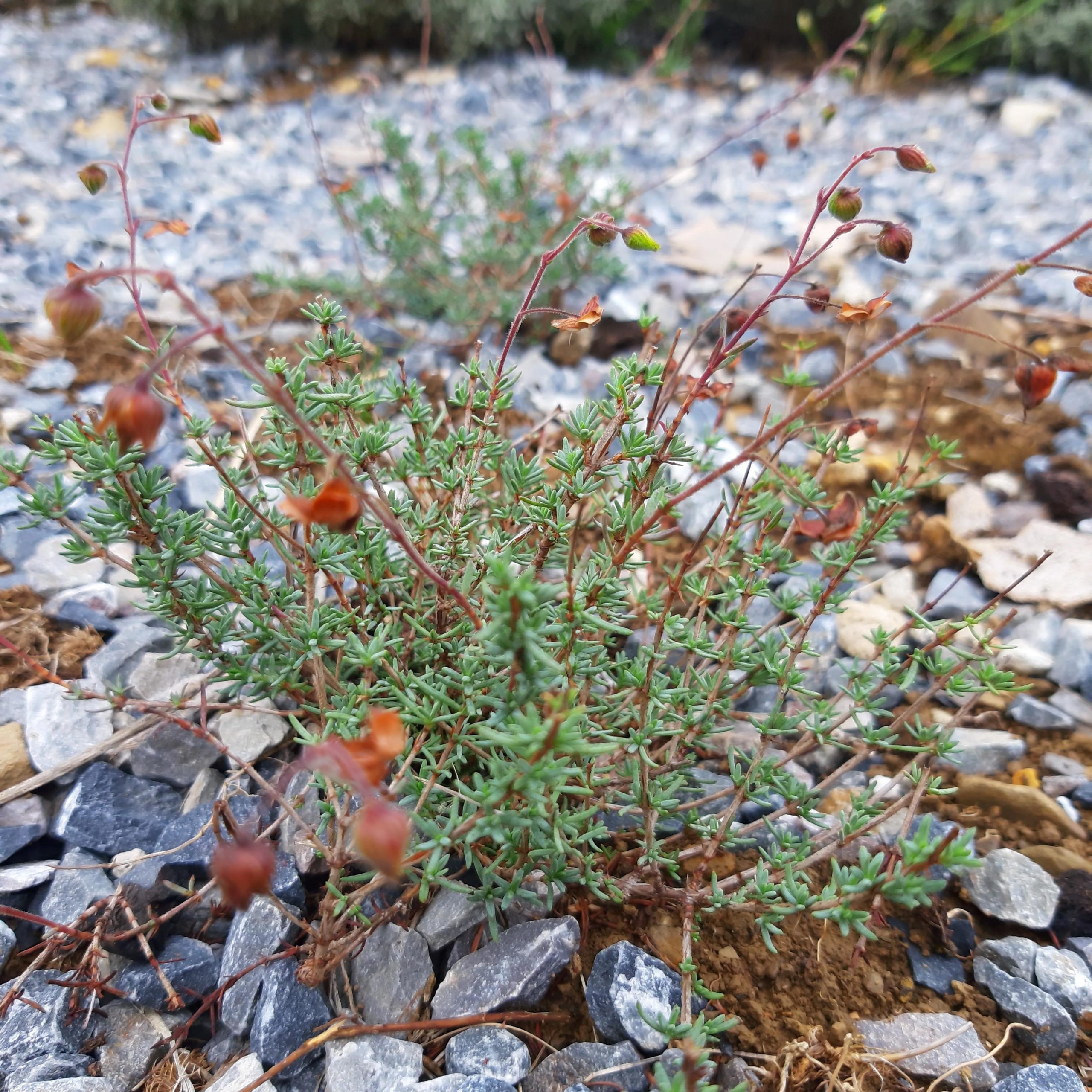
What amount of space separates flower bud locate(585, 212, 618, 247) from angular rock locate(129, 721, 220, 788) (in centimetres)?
142

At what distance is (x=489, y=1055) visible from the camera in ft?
4.96

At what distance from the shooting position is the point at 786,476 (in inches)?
73.9

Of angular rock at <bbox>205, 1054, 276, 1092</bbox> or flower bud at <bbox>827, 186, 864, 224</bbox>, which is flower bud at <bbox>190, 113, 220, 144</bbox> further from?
angular rock at <bbox>205, 1054, 276, 1092</bbox>

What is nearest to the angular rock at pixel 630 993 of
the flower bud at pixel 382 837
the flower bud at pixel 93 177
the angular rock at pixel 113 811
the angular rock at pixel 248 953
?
the angular rock at pixel 248 953

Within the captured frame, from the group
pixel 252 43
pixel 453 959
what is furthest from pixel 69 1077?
pixel 252 43

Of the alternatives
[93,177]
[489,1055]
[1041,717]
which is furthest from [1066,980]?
[93,177]

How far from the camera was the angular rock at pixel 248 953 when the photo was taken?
1.59 meters

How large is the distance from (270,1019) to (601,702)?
860 mm

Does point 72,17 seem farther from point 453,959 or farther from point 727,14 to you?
point 453,959

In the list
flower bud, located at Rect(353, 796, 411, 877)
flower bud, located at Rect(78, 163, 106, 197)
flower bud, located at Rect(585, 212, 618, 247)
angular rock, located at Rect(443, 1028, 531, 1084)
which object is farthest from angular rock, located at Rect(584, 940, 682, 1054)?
flower bud, located at Rect(78, 163, 106, 197)

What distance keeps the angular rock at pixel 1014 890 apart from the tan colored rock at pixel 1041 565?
95 cm

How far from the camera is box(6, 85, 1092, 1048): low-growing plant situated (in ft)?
4.80

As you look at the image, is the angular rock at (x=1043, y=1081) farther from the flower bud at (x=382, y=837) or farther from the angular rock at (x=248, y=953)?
the angular rock at (x=248, y=953)

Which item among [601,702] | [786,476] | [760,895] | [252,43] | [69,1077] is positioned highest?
[252,43]
